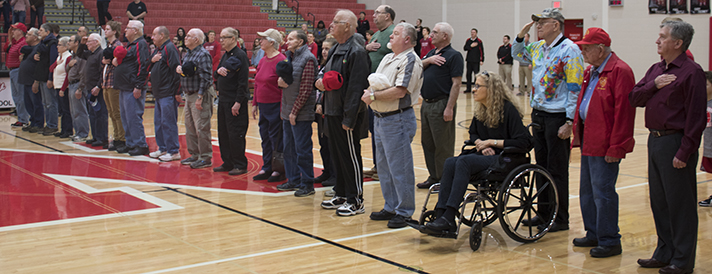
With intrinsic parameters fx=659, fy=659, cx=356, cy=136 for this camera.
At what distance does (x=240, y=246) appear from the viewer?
471 cm

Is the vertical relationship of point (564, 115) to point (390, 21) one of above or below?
below

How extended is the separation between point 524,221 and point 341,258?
1624mm

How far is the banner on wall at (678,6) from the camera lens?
16844 mm

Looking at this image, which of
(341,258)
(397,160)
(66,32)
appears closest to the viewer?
(341,258)

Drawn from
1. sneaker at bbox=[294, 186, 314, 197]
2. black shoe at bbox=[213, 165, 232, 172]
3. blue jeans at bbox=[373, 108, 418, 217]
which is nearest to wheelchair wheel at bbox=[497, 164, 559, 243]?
blue jeans at bbox=[373, 108, 418, 217]

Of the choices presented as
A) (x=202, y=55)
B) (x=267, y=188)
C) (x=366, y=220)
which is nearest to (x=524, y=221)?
(x=366, y=220)

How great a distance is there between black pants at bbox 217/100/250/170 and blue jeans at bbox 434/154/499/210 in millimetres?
3344

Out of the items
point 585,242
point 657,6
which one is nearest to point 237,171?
point 585,242

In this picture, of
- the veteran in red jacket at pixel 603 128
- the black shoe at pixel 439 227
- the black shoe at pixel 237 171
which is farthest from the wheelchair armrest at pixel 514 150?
the black shoe at pixel 237 171

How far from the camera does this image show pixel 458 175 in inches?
181

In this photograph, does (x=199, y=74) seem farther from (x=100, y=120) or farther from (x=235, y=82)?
(x=100, y=120)

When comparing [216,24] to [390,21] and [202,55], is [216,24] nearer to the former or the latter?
[202,55]

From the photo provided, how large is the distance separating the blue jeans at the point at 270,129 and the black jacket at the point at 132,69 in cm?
231

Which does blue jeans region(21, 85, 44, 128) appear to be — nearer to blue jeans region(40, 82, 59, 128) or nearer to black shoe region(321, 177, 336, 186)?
blue jeans region(40, 82, 59, 128)
